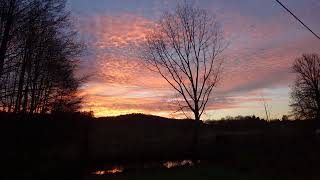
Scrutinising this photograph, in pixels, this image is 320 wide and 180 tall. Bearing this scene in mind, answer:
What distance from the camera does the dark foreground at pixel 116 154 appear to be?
854 inches

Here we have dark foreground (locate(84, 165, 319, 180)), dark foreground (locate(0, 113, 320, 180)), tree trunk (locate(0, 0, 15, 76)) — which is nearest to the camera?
dark foreground (locate(0, 113, 320, 180))

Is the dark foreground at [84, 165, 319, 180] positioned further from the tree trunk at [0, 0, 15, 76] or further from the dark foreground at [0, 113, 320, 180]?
the tree trunk at [0, 0, 15, 76]

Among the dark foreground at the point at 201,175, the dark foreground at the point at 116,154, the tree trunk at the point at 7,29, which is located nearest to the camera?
the dark foreground at the point at 116,154

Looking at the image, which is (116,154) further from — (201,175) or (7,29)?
(7,29)

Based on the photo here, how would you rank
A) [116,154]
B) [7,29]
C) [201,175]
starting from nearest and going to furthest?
1. [7,29]
2. [201,175]
3. [116,154]

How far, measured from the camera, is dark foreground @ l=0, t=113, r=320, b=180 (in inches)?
854

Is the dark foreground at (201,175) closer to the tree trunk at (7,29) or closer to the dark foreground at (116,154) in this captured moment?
the dark foreground at (116,154)

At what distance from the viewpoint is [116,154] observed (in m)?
37.2

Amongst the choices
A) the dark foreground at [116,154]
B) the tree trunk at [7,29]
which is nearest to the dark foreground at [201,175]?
the dark foreground at [116,154]

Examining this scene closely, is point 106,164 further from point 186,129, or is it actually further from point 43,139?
point 186,129

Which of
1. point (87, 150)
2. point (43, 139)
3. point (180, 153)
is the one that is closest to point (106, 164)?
point (87, 150)

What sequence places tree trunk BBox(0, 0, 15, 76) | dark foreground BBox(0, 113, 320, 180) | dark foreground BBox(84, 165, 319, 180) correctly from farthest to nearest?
tree trunk BBox(0, 0, 15, 76)
dark foreground BBox(84, 165, 319, 180)
dark foreground BBox(0, 113, 320, 180)

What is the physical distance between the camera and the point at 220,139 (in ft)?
145

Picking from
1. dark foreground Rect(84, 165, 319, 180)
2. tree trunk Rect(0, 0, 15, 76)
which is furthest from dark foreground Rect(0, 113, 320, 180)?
tree trunk Rect(0, 0, 15, 76)
